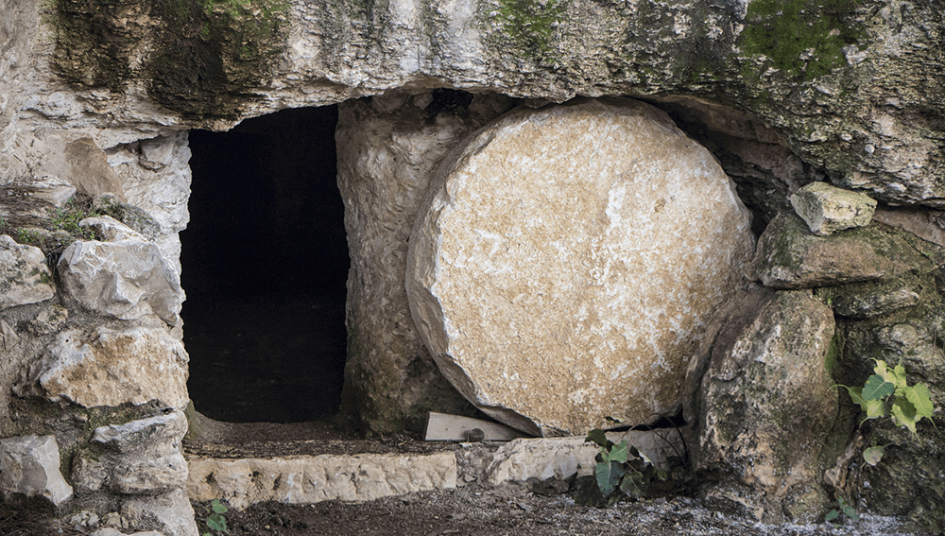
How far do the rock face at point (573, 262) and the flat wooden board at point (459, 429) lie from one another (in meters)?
0.13

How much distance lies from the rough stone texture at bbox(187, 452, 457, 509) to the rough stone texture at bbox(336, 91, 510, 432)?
0.43 metres

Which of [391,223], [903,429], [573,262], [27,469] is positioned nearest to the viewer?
[27,469]

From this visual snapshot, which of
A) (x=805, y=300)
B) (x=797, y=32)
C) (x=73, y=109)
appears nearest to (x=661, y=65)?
(x=797, y=32)

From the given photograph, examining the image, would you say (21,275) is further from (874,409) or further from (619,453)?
(874,409)

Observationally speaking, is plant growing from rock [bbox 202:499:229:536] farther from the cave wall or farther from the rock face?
the rock face

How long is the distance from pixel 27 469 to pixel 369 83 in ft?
5.31

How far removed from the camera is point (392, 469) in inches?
117

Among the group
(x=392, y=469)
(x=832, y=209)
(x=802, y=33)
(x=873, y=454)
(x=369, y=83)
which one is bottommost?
(x=392, y=469)

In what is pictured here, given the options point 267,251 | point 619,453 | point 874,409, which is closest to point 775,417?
point 874,409

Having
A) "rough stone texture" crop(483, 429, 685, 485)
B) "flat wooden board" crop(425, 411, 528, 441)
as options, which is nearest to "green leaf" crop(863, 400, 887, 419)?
"rough stone texture" crop(483, 429, 685, 485)

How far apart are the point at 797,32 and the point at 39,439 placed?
2.73 meters

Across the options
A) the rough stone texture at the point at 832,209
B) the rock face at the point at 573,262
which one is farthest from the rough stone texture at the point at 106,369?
the rough stone texture at the point at 832,209

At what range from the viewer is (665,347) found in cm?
319

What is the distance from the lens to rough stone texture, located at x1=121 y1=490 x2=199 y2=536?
2.20m
